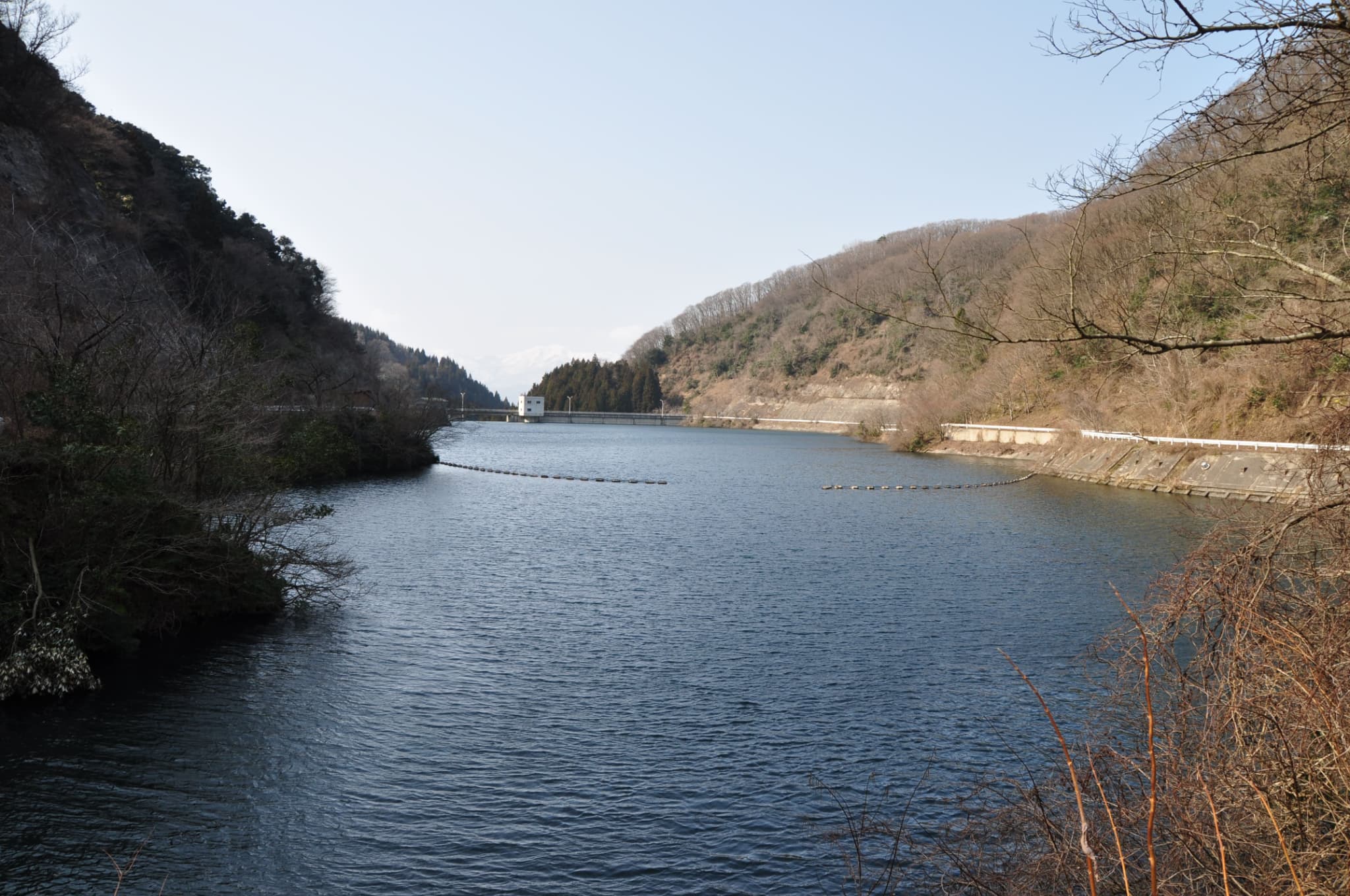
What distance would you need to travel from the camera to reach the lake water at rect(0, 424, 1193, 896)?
32.1 ft

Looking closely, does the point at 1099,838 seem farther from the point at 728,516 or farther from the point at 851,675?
the point at 728,516

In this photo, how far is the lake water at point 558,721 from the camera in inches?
385

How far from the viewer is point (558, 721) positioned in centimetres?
1362

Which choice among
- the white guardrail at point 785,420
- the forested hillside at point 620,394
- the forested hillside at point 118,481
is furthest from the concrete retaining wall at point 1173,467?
the forested hillside at point 620,394

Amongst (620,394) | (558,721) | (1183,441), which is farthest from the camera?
(620,394)

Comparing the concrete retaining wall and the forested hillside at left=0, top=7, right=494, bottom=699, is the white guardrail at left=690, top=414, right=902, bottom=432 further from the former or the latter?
the forested hillside at left=0, top=7, right=494, bottom=699

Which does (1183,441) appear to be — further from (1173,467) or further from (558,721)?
(558,721)

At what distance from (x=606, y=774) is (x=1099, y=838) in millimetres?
5837

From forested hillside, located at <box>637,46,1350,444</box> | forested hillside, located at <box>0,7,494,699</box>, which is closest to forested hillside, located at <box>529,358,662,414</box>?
forested hillside, located at <box>0,7,494,699</box>

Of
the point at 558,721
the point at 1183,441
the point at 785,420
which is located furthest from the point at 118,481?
the point at 785,420

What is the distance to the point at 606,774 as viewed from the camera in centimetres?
1177

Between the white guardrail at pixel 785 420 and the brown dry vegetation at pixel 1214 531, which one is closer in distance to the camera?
the brown dry vegetation at pixel 1214 531

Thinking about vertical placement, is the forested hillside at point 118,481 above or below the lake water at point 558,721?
above

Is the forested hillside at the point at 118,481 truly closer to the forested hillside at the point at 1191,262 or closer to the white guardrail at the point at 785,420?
the forested hillside at the point at 1191,262
